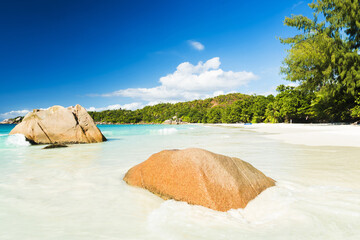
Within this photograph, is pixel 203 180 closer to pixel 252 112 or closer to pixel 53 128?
pixel 53 128

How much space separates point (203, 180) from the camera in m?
3.54

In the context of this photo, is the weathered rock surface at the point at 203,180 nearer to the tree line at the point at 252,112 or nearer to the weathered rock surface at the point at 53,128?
the weathered rock surface at the point at 53,128

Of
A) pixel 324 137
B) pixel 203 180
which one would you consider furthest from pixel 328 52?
pixel 203 180

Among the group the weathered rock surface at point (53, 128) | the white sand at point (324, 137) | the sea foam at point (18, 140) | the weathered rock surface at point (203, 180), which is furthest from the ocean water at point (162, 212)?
the sea foam at point (18, 140)

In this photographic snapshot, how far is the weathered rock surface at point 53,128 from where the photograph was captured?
14336 millimetres

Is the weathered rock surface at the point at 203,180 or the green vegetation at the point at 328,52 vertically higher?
the green vegetation at the point at 328,52

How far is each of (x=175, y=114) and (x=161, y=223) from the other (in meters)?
150

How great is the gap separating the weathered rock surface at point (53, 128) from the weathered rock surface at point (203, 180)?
39.2 feet

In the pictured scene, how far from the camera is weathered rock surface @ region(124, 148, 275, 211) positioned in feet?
11.1

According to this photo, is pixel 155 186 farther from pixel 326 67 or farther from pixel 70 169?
pixel 326 67

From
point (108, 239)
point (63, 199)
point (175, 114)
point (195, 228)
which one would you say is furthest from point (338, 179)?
point (175, 114)

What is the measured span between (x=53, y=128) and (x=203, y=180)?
1444 centimetres

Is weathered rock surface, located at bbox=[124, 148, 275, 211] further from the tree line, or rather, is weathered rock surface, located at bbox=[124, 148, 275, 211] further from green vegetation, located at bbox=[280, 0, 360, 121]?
the tree line

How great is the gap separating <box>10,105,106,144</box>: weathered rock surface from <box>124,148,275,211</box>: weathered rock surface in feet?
39.2
